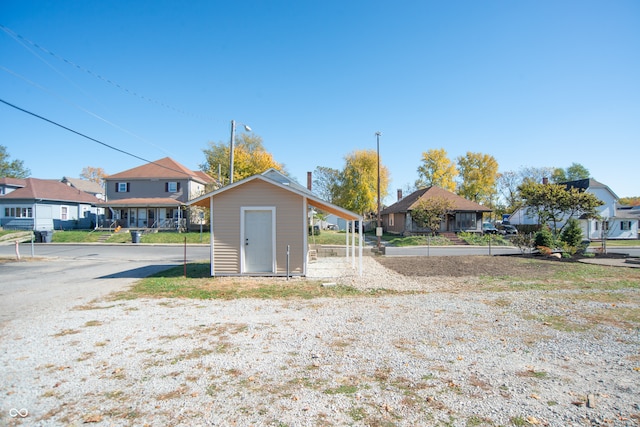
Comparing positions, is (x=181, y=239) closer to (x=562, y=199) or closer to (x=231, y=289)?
(x=231, y=289)

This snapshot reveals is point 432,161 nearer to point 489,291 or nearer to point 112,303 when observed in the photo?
point 489,291

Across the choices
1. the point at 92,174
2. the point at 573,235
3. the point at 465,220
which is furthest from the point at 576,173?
the point at 92,174

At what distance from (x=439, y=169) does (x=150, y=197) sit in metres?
38.8

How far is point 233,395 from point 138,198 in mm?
36705

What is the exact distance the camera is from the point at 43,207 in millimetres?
35469

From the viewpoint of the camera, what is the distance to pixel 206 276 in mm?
11984

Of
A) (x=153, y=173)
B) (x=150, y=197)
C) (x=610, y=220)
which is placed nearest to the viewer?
(x=150, y=197)

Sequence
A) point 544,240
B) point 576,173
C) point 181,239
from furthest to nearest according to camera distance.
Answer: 1. point 576,173
2. point 181,239
3. point 544,240

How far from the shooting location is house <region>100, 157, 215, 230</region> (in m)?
34.5

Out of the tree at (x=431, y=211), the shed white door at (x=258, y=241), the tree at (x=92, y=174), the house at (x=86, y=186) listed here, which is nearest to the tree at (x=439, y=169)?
the tree at (x=431, y=211)

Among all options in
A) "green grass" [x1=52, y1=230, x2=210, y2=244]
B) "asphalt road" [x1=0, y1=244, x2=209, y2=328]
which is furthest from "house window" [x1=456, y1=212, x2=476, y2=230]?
"asphalt road" [x1=0, y1=244, x2=209, y2=328]

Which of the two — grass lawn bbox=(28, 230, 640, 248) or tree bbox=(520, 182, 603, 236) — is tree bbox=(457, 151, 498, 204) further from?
tree bbox=(520, 182, 603, 236)

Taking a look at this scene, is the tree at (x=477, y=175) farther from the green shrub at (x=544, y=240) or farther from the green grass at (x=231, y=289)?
the green grass at (x=231, y=289)

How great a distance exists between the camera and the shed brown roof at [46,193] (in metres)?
34.9
